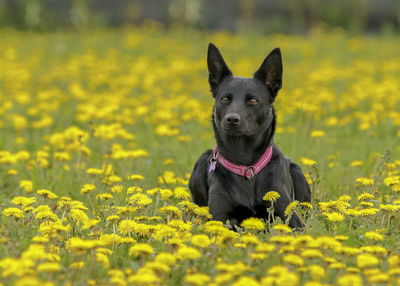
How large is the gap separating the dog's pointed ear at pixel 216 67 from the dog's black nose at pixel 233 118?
1.74 ft

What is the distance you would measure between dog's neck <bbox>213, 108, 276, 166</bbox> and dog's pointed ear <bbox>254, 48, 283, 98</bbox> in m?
0.26

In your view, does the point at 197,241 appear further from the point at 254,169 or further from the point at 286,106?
the point at 286,106

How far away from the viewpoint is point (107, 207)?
3656 millimetres

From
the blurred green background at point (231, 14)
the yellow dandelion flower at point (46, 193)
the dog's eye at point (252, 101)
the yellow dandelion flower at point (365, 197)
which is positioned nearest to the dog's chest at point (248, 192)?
the dog's eye at point (252, 101)

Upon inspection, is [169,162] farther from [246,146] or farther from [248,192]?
[248,192]

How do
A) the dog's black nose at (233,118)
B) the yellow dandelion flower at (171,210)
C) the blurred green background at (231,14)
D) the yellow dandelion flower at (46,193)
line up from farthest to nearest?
the blurred green background at (231,14) → the dog's black nose at (233,118) → the yellow dandelion flower at (46,193) → the yellow dandelion flower at (171,210)

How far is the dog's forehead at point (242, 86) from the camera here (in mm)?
3725

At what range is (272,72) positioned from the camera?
3.87 m

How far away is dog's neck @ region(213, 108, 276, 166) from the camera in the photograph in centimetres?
375

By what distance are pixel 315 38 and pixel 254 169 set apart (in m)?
12.6

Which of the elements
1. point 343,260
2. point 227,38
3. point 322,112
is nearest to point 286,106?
point 322,112

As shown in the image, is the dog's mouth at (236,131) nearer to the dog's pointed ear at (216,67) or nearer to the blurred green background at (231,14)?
the dog's pointed ear at (216,67)

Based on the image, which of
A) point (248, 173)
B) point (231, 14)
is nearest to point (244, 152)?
point (248, 173)

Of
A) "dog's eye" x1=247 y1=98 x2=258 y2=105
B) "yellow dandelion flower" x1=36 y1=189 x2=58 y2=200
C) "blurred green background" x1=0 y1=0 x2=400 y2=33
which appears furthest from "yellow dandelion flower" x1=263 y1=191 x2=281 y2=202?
"blurred green background" x1=0 y1=0 x2=400 y2=33
